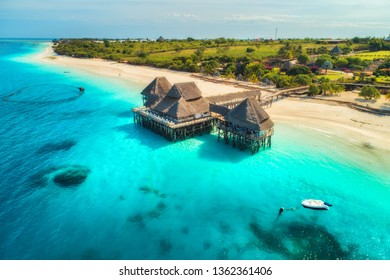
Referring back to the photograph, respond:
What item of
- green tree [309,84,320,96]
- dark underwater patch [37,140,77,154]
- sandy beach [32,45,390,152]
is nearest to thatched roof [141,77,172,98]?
sandy beach [32,45,390,152]

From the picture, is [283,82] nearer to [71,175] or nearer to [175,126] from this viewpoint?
[175,126]

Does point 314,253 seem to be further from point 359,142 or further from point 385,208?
point 359,142

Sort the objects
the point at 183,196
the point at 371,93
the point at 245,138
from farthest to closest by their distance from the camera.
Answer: the point at 371,93
the point at 245,138
the point at 183,196

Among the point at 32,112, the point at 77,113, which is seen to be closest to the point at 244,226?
the point at 77,113

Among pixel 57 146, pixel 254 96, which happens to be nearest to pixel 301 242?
pixel 57 146

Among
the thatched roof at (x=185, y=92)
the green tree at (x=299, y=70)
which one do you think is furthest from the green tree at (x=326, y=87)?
the thatched roof at (x=185, y=92)
